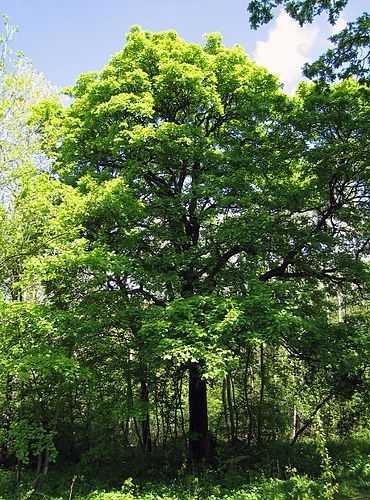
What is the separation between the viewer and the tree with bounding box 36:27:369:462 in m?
10.4

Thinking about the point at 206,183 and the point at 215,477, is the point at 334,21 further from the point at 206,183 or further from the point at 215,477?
the point at 215,477

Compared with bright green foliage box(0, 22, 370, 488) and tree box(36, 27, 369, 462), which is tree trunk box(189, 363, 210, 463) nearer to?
tree box(36, 27, 369, 462)

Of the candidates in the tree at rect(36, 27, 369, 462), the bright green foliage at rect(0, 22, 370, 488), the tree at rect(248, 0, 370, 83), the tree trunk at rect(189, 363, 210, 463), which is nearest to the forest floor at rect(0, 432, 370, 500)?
the bright green foliage at rect(0, 22, 370, 488)

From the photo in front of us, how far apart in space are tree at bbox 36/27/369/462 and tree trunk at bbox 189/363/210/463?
4 cm

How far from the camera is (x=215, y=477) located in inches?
410

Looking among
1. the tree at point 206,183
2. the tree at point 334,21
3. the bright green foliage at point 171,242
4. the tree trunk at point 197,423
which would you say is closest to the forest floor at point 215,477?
the bright green foliage at point 171,242

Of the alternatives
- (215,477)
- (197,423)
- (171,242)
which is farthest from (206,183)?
(215,477)

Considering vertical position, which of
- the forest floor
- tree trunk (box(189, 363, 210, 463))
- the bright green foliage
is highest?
the bright green foliage

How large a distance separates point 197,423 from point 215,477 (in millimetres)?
1959

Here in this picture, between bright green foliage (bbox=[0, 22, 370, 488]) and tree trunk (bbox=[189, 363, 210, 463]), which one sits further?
tree trunk (bbox=[189, 363, 210, 463])

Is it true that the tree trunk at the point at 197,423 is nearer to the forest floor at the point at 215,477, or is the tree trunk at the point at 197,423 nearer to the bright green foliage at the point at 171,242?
the bright green foliage at the point at 171,242

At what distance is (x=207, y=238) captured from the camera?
40.2 ft

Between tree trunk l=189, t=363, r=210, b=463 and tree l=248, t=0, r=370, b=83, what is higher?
tree l=248, t=0, r=370, b=83

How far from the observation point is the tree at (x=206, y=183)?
10.4 m
